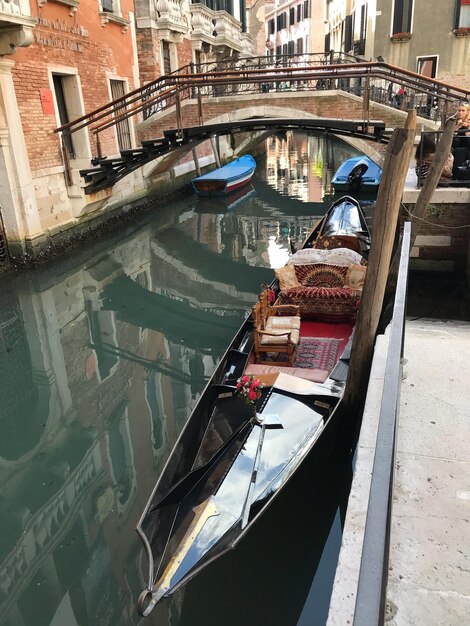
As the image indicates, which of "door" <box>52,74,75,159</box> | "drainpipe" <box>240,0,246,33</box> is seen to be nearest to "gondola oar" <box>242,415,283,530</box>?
"door" <box>52,74,75,159</box>

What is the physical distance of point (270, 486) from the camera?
2418 mm

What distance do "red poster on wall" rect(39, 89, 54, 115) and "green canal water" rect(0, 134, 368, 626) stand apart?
1969 millimetres

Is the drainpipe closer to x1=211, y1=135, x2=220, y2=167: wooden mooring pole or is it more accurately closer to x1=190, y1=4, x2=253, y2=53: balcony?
x1=190, y1=4, x2=253, y2=53: balcony

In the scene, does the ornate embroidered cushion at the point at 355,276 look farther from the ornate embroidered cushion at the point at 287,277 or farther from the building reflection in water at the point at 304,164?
the building reflection in water at the point at 304,164

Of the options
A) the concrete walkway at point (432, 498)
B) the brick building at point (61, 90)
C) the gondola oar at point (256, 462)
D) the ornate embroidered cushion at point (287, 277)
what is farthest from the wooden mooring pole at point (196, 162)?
the concrete walkway at point (432, 498)

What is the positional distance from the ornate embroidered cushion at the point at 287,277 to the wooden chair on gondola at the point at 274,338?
72cm

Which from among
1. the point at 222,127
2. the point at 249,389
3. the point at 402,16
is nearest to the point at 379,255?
the point at 249,389

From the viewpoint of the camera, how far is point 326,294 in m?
4.07

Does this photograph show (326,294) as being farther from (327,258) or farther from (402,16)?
(402,16)

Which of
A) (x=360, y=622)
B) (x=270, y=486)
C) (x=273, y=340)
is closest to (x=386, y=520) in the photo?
(x=360, y=622)

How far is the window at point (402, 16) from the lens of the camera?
43.9ft

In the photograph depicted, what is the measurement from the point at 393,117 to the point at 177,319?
5.35 meters

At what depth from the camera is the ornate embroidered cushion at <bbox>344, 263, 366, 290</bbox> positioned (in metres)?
4.39

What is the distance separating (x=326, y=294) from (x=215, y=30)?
12.3 m
